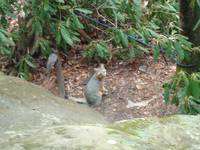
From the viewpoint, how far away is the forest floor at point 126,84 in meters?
4.12

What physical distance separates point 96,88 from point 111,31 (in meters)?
0.55

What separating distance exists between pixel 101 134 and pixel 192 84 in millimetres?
2020

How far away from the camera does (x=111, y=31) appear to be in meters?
4.08

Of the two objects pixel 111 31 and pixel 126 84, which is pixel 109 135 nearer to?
pixel 111 31

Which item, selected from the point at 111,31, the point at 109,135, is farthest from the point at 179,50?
the point at 109,135

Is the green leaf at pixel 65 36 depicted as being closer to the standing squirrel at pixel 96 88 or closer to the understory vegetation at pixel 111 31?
the understory vegetation at pixel 111 31

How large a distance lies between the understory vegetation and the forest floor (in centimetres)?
14

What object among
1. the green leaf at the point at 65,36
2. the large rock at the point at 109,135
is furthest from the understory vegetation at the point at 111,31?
the large rock at the point at 109,135

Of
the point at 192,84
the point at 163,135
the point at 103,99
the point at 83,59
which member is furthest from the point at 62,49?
the point at 163,135

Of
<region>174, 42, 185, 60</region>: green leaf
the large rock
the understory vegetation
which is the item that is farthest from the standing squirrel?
the large rock

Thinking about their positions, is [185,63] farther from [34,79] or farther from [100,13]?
[34,79]

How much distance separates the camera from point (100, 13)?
165 inches

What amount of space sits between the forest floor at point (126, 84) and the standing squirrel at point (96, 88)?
8 cm

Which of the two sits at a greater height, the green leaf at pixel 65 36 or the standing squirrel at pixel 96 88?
the green leaf at pixel 65 36
